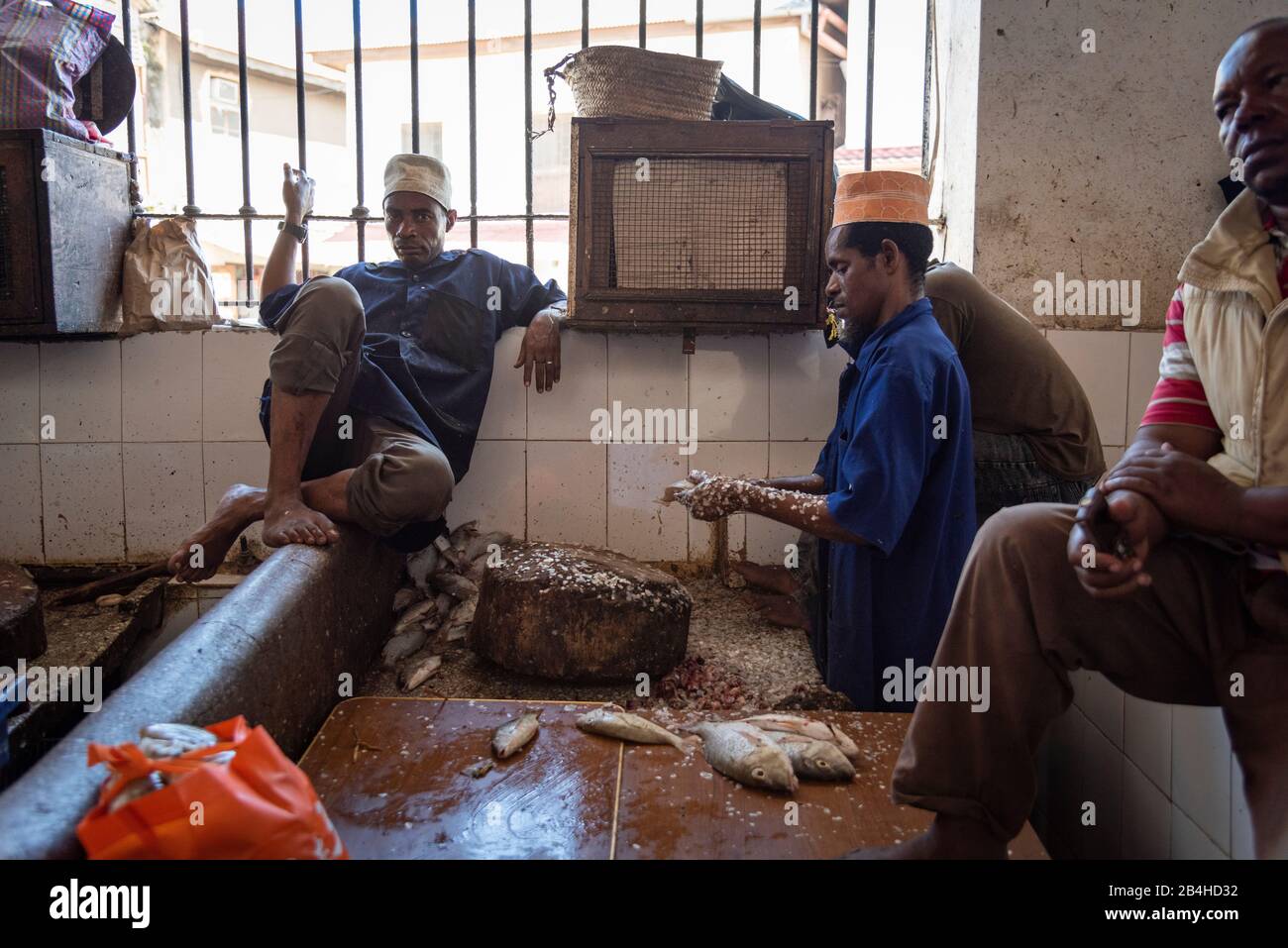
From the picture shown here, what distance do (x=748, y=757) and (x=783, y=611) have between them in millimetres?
1212

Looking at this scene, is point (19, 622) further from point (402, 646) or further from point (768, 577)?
point (768, 577)

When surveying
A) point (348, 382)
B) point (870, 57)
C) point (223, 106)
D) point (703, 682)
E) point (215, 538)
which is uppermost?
point (223, 106)

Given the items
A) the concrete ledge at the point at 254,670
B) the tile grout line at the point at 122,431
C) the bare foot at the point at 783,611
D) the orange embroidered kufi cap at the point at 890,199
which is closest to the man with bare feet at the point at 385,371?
the concrete ledge at the point at 254,670

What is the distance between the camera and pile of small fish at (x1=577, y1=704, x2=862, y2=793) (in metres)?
1.96

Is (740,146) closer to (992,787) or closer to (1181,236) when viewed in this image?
(1181,236)

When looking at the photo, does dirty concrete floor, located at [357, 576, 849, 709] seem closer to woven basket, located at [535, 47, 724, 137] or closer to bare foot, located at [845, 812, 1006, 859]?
bare foot, located at [845, 812, 1006, 859]

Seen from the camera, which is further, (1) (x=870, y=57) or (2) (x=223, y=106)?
(2) (x=223, y=106)

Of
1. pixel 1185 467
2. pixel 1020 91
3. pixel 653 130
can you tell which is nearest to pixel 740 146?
pixel 653 130

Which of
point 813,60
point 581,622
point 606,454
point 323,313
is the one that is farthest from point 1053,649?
point 813,60

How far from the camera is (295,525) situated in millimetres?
2625

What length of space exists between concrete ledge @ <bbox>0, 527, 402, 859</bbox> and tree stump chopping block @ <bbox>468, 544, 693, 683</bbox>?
39 cm

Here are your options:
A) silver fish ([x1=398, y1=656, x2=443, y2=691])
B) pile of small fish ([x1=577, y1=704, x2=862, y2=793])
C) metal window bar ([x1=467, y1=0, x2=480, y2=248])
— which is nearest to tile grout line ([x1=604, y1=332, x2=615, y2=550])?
metal window bar ([x1=467, y1=0, x2=480, y2=248])

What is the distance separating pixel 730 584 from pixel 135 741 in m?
2.21

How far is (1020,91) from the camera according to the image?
3.25 meters
